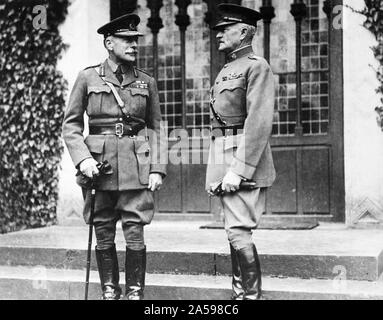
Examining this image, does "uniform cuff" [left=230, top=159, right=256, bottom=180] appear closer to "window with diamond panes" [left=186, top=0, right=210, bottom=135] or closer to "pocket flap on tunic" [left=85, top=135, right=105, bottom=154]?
"pocket flap on tunic" [left=85, top=135, right=105, bottom=154]

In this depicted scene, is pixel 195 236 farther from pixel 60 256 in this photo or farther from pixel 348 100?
pixel 348 100

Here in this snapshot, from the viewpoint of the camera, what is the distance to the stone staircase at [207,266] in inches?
191

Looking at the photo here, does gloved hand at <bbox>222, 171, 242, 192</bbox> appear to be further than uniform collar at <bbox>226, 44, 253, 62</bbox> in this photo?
No

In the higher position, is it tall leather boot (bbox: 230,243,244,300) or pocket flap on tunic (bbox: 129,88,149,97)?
pocket flap on tunic (bbox: 129,88,149,97)

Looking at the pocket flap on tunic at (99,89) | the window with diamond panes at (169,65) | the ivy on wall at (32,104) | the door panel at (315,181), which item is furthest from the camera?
the window with diamond panes at (169,65)

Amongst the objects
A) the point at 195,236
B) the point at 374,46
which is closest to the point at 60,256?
the point at 195,236

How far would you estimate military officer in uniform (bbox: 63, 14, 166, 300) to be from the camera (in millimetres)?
4539

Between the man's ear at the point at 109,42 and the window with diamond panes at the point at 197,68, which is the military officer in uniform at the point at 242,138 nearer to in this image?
the man's ear at the point at 109,42

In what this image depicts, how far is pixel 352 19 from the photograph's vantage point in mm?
6629

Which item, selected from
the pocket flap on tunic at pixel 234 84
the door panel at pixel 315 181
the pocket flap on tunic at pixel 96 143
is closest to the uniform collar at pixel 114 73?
the pocket flap on tunic at pixel 96 143

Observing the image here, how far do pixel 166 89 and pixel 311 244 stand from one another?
3021mm

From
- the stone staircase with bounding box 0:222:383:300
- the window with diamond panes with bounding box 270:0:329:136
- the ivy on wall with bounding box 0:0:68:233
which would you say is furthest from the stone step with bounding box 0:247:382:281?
the window with diamond panes with bounding box 270:0:329:136

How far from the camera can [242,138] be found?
4.30 meters

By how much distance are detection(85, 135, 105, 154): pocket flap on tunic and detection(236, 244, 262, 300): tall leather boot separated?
3.97ft
